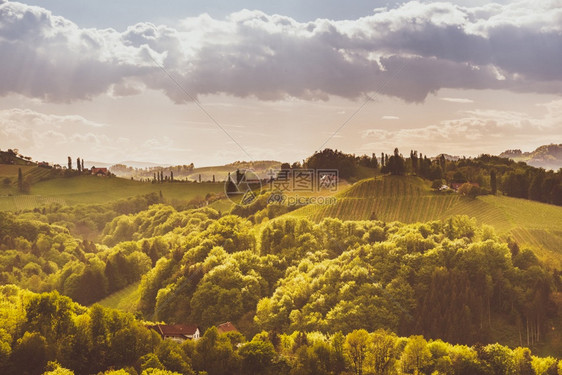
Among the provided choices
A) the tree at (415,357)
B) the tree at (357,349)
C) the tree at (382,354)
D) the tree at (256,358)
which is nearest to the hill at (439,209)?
the tree at (415,357)

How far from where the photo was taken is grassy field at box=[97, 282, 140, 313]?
360 feet

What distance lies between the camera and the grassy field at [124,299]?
110 m

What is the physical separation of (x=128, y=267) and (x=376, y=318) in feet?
240

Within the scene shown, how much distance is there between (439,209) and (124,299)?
257 ft

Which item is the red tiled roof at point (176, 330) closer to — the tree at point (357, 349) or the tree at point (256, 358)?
the tree at point (256, 358)

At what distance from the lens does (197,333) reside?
74.5 metres

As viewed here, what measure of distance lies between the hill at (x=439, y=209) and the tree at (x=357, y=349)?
52.3 m

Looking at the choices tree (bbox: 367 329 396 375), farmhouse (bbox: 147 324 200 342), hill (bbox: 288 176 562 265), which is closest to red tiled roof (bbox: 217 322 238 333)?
farmhouse (bbox: 147 324 200 342)

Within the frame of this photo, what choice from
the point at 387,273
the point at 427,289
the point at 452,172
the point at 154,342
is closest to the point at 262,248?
the point at 387,273

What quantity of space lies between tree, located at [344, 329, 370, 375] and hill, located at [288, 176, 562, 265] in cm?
5235

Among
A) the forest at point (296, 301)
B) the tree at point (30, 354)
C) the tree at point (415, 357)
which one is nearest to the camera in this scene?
the tree at point (30, 354)

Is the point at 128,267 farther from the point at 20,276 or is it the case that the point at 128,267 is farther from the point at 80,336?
the point at 80,336

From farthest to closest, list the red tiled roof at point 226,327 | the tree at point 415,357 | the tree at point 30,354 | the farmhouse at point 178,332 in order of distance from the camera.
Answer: the red tiled roof at point 226,327 → the farmhouse at point 178,332 → the tree at point 415,357 → the tree at point 30,354
